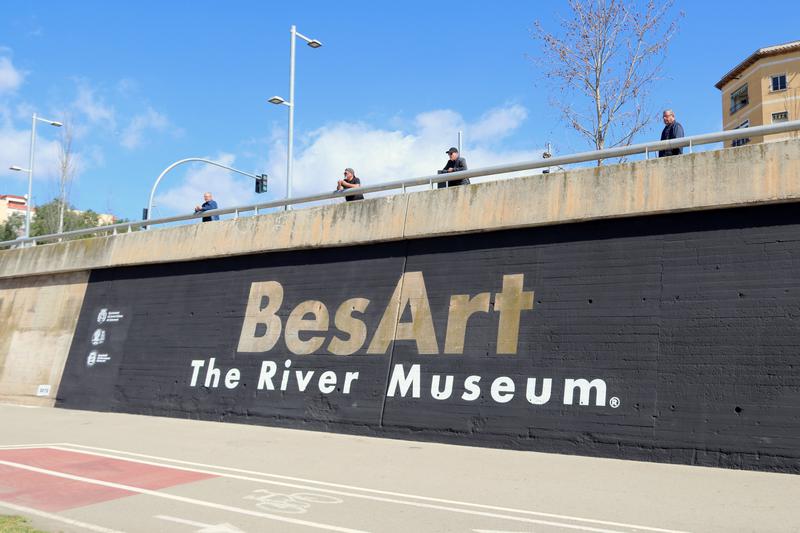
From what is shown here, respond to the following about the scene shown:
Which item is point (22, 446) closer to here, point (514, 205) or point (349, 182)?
point (349, 182)

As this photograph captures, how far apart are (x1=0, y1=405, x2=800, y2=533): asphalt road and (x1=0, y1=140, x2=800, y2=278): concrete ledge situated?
367 cm

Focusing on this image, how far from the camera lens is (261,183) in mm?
30000

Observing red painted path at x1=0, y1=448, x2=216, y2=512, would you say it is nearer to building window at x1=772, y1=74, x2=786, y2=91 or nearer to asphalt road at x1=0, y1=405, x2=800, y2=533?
asphalt road at x1=0, y1=405, x2=800, y2=533

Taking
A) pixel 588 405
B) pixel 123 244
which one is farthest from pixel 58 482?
pixel 123 244

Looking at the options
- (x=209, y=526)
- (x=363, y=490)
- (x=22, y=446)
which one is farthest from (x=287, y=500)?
(x=22, y=446)

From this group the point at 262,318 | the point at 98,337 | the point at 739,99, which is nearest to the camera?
the point at 262,318

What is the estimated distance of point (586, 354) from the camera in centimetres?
1020

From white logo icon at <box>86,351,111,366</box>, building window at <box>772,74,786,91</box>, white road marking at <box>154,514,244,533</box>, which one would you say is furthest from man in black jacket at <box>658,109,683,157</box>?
building window at <box>772,74,786,91</box>

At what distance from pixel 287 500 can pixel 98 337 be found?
12379 millimetres

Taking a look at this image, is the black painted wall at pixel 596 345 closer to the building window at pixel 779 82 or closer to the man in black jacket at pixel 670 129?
the man in black jacket at pixel 670 129

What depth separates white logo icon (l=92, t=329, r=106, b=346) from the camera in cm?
1791

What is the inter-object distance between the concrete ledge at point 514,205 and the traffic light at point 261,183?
12034mm

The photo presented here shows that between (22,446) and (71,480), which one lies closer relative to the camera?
(71,480)

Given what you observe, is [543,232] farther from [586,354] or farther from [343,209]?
[343,209]
